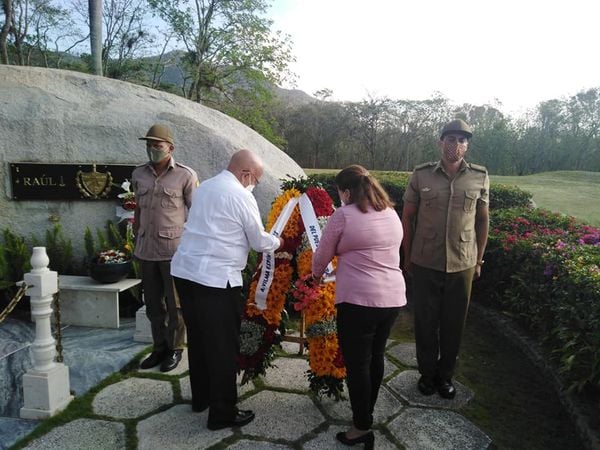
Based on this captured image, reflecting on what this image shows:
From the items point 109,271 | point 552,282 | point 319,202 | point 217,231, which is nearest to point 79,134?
point 109,271

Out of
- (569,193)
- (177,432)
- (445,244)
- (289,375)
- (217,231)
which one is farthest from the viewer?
(569,193)

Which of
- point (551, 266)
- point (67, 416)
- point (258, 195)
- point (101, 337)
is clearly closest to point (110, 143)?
point (258, 195)

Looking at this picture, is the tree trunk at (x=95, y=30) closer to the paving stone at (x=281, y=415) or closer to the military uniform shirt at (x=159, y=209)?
the military uniform shirt at (x=159, y=209)

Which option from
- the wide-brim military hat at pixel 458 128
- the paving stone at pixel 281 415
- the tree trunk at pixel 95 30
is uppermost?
the tree trunk at pixel 95 30

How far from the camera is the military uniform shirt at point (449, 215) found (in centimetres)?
322

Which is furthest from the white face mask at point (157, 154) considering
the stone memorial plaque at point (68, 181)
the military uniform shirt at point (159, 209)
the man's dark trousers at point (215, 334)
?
the stone memorial plaque at point (68, 181)

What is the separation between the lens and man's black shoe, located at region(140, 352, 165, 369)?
147 inches

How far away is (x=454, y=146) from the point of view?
3.16 m

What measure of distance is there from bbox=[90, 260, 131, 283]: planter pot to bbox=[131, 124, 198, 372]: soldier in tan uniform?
3.56 feet

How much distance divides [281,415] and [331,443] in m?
0.46

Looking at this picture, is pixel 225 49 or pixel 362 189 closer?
pixel 362 189

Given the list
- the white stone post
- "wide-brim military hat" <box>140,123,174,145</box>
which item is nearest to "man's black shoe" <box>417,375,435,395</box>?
the white stone post

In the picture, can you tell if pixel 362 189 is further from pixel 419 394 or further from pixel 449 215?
pixel 419 394

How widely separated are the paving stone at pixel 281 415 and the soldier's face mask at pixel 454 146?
208cm
